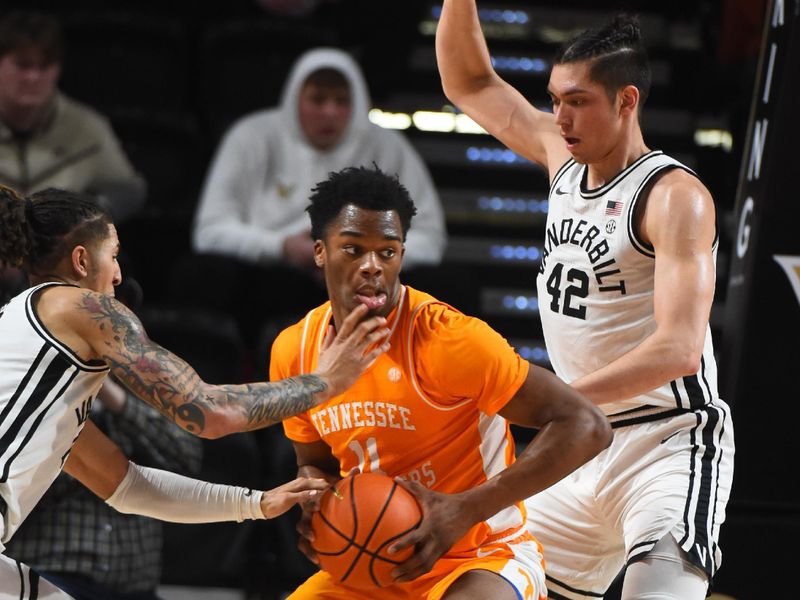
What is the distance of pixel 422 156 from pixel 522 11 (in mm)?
1211

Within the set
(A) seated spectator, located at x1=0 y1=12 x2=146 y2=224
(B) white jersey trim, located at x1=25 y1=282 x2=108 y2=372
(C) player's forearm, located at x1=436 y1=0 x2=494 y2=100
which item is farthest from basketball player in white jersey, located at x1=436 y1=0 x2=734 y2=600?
(A) seated spectator, located at x1=0 y1=12 x2=146 y2=224

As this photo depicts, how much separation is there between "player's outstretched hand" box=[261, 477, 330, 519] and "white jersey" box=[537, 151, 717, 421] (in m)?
0.96

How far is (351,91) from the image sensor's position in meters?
6.64

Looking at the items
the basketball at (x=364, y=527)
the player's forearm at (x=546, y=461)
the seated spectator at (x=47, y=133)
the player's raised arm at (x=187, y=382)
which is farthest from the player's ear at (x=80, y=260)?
the seated spectator at (x=47, y=133)

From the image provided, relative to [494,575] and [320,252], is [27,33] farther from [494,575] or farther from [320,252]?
[494,575]

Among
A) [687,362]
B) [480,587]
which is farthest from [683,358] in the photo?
[480,587]

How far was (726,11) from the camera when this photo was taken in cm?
757

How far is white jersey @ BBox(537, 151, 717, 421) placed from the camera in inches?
154

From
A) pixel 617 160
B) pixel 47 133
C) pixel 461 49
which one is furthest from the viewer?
pixel 47 133

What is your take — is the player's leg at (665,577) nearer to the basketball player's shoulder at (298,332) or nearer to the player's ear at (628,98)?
the basketball player's shoulder at (298,332)

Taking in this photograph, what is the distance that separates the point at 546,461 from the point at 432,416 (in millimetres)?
368

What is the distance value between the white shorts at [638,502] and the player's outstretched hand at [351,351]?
36.3 inches

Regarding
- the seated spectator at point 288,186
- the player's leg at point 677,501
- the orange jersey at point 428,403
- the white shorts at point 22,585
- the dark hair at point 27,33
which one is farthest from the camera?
the dark hair at point 27,33

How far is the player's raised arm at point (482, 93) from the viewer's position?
442 cm
